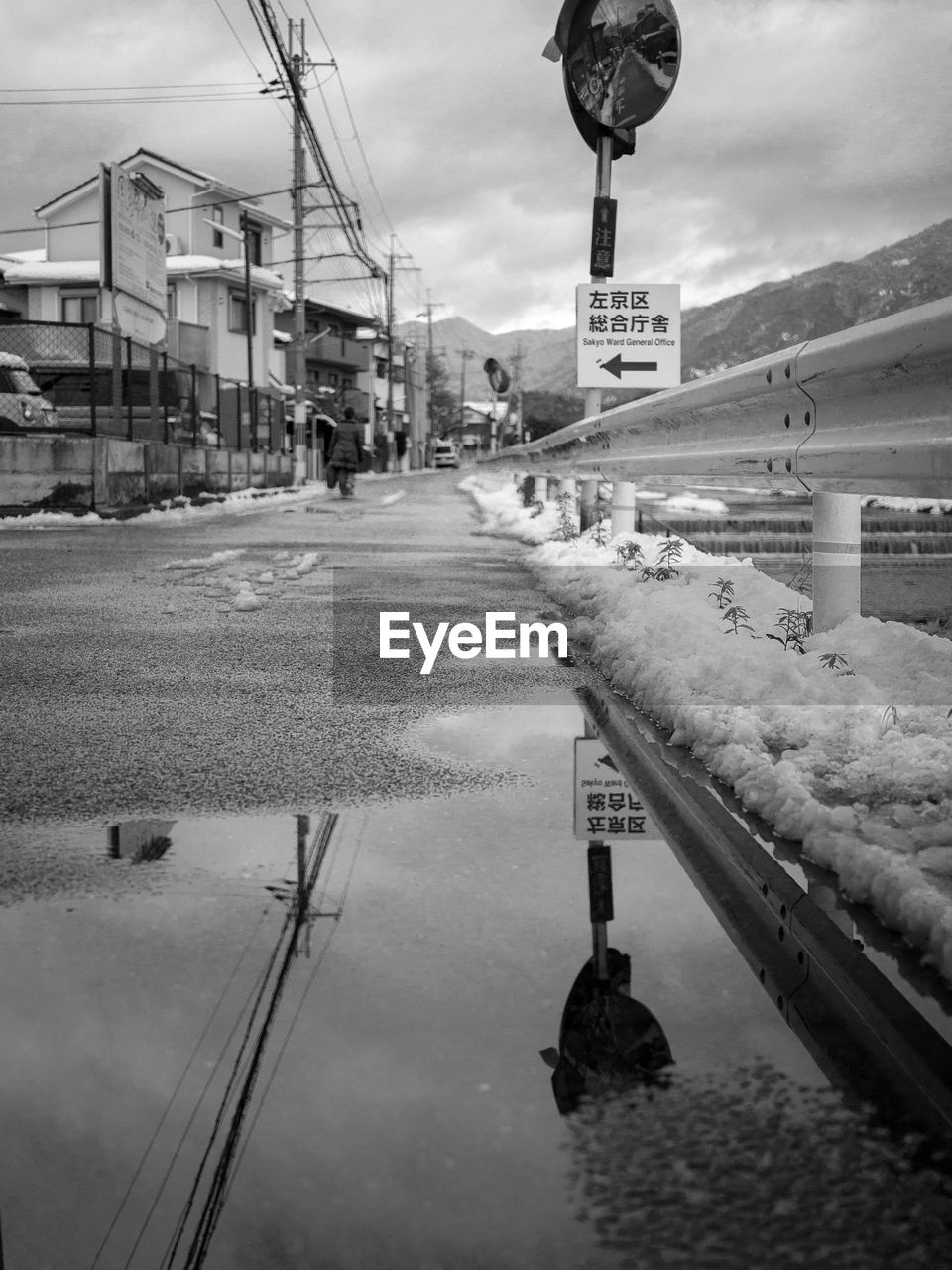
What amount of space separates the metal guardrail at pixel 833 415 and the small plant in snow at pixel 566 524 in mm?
4981

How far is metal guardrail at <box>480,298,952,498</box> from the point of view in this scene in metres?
3.43

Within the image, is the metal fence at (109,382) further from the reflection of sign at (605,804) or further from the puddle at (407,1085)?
the puddle at (407,1085)

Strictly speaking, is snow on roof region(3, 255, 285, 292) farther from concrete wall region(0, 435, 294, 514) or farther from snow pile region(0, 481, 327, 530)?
concrete wall region(0, 435, 294, 514)

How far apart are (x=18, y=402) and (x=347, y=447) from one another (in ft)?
35.5

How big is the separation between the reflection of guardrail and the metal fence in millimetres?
14802

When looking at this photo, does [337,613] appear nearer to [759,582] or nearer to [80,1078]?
[759,582]

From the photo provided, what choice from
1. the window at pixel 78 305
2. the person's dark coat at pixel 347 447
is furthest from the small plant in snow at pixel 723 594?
the window at pixel 78 305

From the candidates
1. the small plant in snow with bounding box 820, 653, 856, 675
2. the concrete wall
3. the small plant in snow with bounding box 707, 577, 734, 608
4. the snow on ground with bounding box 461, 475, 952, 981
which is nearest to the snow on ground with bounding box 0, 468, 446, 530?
the concrete wall

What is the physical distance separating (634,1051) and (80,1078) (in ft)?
2.51

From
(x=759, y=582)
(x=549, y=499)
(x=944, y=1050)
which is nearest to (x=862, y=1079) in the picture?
(x=944, y=1050)

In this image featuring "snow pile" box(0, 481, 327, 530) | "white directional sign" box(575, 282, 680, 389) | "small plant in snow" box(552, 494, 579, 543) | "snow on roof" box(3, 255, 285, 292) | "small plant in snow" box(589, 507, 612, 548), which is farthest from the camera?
"snow on roof" box(3, 255, 285, 292)

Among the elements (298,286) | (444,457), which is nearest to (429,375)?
(444,457)

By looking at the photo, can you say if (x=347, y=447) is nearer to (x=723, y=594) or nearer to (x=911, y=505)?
(x=911, y=505)

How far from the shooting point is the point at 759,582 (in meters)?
6.66
